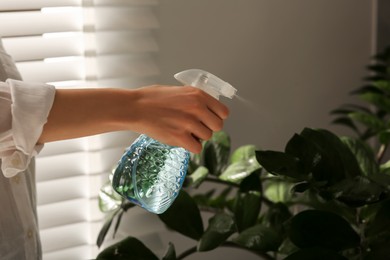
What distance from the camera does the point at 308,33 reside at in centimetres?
153

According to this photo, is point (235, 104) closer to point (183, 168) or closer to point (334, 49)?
point (334, 49)

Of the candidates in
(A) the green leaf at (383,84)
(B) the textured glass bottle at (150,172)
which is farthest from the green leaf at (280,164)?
(A) the green leaf at (383,84)

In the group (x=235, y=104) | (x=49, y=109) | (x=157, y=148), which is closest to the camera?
(x=49, y=109)

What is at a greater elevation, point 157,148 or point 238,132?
point 157,148

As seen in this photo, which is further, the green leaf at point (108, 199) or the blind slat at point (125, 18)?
the blind slat at point (125, 18)

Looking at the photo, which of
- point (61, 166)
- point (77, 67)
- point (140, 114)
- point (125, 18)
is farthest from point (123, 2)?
point (140, 114)

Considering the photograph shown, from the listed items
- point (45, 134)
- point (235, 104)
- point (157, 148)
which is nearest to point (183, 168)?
point (157, 148)

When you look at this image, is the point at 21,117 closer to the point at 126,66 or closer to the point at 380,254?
the point at 380,254

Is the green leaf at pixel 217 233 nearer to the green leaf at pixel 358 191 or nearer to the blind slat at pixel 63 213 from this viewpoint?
the green leaf at pixel 358 191

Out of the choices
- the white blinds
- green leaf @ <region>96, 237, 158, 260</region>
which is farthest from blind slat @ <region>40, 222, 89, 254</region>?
green leaf @ <region>96, 237, 158, 260</region>

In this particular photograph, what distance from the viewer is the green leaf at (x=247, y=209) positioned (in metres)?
1.07

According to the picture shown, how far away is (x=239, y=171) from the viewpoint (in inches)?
44.1

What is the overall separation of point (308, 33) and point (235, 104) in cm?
24

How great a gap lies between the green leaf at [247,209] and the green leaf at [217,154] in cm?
12
